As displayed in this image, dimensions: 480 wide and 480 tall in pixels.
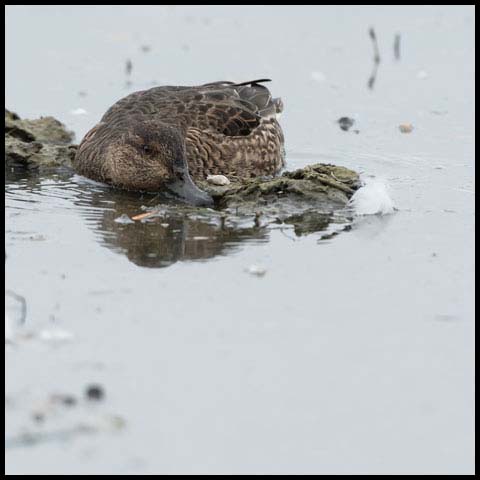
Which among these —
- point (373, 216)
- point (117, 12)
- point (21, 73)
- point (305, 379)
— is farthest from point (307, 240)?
point (117, 12)

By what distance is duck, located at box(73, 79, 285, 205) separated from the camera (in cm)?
1048

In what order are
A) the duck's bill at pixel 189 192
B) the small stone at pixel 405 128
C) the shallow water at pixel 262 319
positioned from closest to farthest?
1. the shallow water at pixel 262 319
2. the duck's bill at pixel 189 192
3. the small stone at pixel 405 128

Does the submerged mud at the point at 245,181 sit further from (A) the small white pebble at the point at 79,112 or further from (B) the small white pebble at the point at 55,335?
(B) the small white pebble at the point at 55,335

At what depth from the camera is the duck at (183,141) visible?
1048 cm

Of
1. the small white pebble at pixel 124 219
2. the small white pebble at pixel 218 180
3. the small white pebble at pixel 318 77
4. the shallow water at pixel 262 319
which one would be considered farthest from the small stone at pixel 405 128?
the small white pebble at pixel 124 219

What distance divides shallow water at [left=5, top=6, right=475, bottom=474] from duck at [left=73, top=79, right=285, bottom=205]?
0.26 meters

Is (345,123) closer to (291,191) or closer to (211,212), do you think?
(291,191)

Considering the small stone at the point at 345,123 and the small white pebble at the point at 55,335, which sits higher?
the small stone at the point at 345,123

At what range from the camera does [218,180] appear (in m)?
10.7

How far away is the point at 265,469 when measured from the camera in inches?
218

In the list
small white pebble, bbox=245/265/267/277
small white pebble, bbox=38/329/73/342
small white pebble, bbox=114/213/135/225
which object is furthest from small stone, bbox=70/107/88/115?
small white pebble, bbox=38/329/73/342

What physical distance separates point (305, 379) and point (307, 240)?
2613 mm

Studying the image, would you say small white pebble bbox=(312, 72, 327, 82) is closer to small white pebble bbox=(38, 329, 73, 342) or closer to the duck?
the duck

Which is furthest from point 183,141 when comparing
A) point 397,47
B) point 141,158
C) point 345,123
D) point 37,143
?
point 397,47
